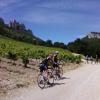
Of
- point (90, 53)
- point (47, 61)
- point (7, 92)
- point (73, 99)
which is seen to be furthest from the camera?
point (90, 53)

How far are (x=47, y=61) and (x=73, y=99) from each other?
4.81m

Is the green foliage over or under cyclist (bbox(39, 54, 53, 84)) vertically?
over

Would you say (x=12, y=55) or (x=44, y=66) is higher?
(x=12, y=55)

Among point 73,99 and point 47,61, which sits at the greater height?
point 47,61

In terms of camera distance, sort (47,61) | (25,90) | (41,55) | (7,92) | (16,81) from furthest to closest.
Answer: (41,55), (16,81), (47,61), (25,90), (7,92)

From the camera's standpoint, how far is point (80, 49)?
13762 cm

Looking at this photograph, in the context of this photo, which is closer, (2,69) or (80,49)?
(2,69)

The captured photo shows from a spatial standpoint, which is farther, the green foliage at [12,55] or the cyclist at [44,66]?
the green foliage at [12,55]

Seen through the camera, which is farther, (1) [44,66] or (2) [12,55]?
(2) [12,55]

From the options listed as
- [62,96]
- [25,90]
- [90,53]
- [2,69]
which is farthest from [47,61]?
[90,53]

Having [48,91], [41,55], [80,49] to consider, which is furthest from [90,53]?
[48,91]

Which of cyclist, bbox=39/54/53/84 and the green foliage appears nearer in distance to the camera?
cyclist, bbox=39/54/53/84

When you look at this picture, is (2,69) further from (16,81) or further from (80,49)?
(80,49)

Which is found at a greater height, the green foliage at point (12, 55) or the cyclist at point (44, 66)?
the green foliage at point (12, 55)
